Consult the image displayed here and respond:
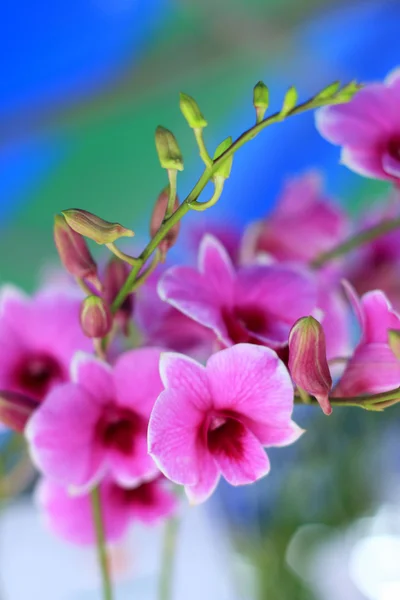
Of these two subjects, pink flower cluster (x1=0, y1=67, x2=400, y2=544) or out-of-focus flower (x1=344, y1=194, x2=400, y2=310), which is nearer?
pink flower cluster (x1=0, y1=67, x2=400, y2=544)

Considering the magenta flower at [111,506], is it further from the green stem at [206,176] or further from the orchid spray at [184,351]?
the green stem at [206,176]

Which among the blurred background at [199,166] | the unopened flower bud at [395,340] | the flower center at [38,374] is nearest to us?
the unopened flower bud at [395,340]

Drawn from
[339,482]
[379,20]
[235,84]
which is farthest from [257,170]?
[339,482]

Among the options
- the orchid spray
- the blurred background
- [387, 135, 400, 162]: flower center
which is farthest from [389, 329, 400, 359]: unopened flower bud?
Answer: the blurred background

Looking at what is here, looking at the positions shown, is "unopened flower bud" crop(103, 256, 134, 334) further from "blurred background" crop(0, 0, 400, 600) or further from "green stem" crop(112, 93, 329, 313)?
"blurred background" crop(0, 0, 400, 600)

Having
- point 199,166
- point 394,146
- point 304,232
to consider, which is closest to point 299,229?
point 304,232

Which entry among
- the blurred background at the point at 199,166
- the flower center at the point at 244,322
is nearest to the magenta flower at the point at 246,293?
the flower center at the point at 244,322

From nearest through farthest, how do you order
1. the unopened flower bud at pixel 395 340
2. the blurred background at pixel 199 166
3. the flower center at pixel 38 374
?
the unopened flower bud at pixel 395 340, the flower center at pixel 38 374, the blurred background at pixel 199 166

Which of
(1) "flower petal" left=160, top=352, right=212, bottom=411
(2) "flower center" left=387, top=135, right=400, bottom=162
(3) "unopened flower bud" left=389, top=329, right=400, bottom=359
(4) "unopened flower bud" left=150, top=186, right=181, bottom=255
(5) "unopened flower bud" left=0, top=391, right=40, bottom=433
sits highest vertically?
(4) "unopened flower bud" left=150, top=186, right=181, bottom=255
